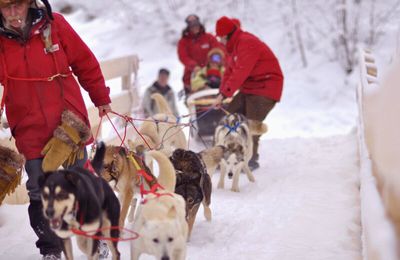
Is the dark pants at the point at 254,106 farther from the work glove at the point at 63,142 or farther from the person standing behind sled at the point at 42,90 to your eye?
the work glove at the point at 63,142

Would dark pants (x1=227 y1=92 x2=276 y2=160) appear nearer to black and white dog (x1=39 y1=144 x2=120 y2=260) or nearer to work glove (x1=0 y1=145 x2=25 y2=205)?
work glove (x1=0 y1=145 x2=25 y2=205)

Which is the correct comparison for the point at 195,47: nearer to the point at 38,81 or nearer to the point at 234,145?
the point at 234,145

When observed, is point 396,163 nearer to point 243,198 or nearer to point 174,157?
point 174,157

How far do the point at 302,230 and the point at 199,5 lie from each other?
14.8m

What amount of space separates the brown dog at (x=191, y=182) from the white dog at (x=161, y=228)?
977 millimetres

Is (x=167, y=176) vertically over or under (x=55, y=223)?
under

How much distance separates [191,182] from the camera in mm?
4496

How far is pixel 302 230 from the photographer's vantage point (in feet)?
15.8

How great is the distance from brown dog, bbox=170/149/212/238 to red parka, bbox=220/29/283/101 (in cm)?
231

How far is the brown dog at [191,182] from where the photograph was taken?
4379 mm

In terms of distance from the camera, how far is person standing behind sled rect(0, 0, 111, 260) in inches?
142

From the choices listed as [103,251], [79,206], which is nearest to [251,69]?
[103,251]

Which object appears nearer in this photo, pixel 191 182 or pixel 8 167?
pixel 8 167

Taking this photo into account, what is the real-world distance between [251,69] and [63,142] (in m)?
3.73
